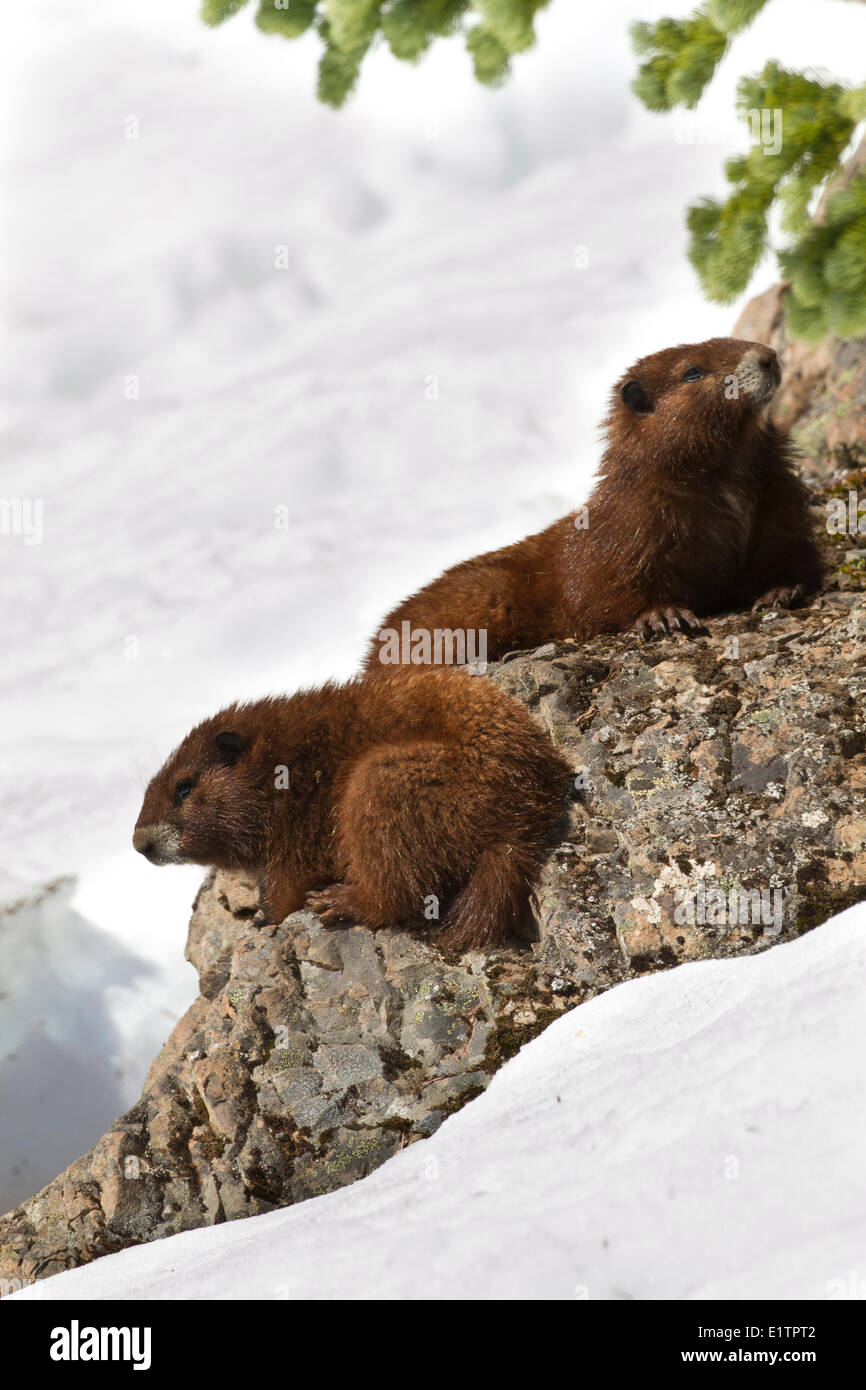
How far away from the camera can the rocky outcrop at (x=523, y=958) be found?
456cm

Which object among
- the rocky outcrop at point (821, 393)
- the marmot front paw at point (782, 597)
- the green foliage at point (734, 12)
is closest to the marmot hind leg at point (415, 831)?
the marmot front paw at point (782, 597)

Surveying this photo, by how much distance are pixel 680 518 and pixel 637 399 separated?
2.47 feet

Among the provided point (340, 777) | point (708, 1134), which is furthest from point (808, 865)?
point (340, 777)

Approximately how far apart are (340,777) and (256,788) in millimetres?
525

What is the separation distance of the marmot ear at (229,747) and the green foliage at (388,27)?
415 cm

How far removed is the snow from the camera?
105 inches

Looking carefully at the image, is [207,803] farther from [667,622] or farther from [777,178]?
[777,178]

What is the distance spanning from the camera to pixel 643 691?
5410mm

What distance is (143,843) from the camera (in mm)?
6051

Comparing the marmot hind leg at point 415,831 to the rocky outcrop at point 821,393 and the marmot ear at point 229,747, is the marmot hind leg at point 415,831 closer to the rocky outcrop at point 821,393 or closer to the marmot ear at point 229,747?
the marmot ear at point 229,747

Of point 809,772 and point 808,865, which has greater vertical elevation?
point 809,772

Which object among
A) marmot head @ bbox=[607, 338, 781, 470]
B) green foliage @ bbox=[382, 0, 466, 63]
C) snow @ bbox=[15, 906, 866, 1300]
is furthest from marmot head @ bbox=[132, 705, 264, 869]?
green foliage @ bbox=[382, 0, 466, 63]

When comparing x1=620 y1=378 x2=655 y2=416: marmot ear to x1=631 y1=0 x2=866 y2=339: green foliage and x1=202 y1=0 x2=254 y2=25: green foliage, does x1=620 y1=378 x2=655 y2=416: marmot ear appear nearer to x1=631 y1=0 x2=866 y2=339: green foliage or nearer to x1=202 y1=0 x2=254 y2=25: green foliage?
x1=631 y1=0 x2=866 y2=339: green foliage

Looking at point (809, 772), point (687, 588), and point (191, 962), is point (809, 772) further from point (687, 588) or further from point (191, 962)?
point (191, 962)
